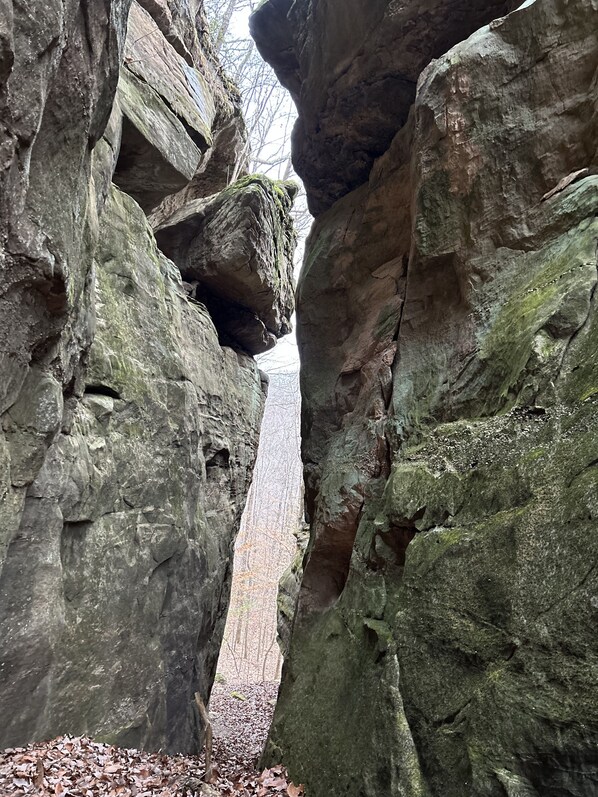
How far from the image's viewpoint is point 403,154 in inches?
316

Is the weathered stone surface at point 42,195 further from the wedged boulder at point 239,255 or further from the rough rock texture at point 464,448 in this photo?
the wedged boulder at point 239,255

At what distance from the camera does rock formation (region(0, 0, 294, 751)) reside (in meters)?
4.70

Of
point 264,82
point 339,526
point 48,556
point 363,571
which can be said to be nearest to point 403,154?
point 339,526

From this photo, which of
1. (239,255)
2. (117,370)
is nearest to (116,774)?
(117,370)

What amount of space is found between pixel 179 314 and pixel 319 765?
8.11 meters

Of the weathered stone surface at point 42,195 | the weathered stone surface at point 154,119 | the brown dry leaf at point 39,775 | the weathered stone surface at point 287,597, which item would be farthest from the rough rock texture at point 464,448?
the weathered stone surface at point 287,597

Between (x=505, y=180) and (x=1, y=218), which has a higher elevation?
(x=505, y=180)

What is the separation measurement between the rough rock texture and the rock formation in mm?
2471

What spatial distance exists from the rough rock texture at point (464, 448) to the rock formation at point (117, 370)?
247cm

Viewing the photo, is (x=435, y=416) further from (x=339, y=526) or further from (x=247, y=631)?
(x=247, y=631)

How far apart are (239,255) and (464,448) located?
8695mm

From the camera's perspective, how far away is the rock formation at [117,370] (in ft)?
15.4

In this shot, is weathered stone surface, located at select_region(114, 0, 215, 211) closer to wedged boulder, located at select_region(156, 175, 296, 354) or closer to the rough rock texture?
wedged boulder, located at select_region(156, 175, 296, 354)

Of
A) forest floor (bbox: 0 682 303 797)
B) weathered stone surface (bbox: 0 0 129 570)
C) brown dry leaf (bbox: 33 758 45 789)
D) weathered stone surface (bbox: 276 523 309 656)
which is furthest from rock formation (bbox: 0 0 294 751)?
weathered stone surface (bbox: 276 523 309 656)
